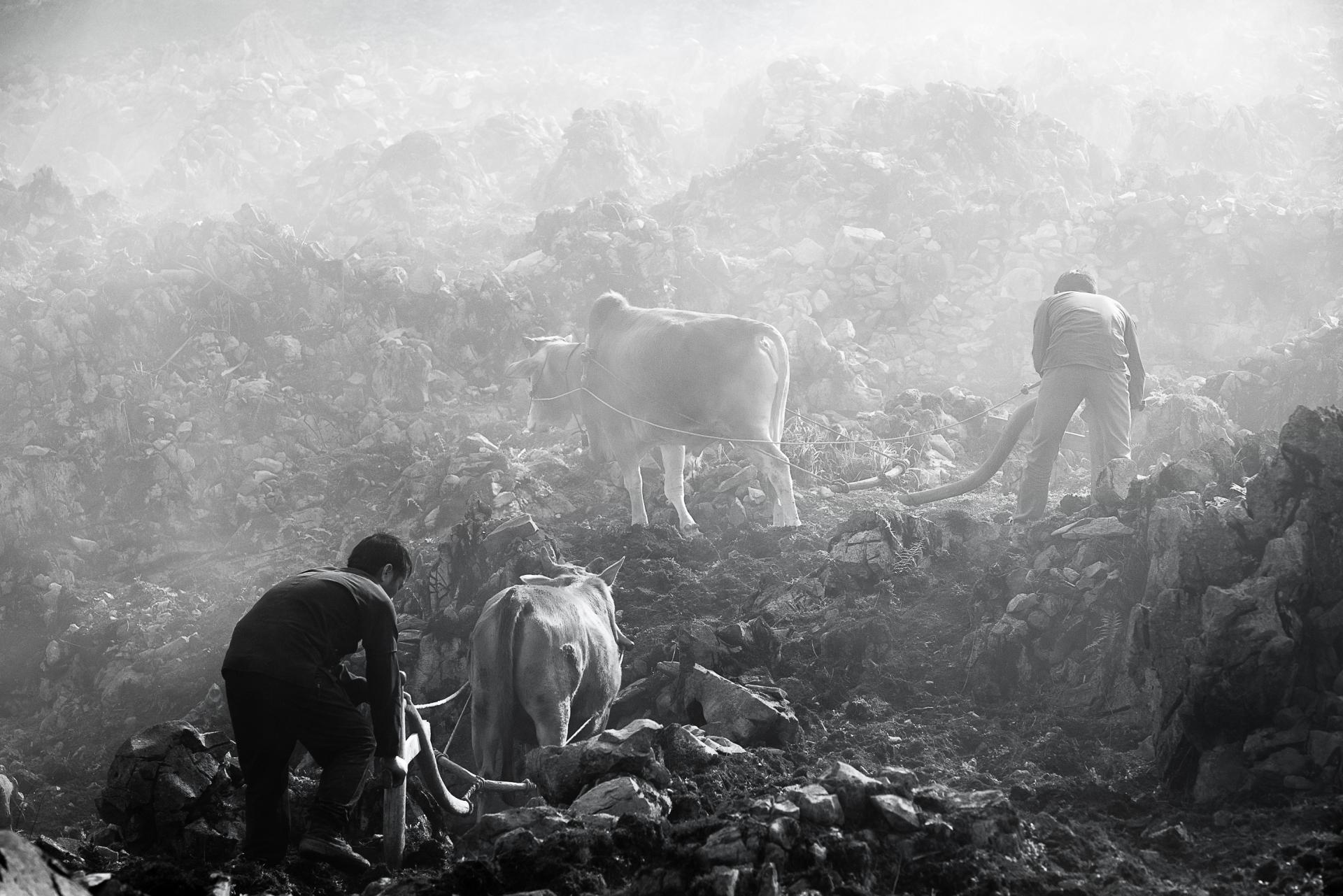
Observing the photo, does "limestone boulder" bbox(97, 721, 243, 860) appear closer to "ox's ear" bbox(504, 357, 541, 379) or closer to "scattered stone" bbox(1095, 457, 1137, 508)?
"scattered stone" bbox(1095, 457, 1137, 508)

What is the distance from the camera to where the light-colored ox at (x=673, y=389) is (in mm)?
9828

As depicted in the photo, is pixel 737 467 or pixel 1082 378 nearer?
pixel 1082 378

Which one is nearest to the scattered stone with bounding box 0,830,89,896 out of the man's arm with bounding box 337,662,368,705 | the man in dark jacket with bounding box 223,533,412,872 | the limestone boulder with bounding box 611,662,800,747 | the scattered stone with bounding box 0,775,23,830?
the man in dark jacket with bounding box 223,533,412,872

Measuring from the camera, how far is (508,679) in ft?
19.9

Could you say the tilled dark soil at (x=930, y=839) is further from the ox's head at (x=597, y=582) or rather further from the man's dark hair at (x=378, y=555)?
the man's dark hair at (x=378, y=555)

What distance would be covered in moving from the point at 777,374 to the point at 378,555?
5.62m

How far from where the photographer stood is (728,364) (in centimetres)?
981

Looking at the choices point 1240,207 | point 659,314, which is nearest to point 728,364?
point 659,314

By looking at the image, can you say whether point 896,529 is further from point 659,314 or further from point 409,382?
point 409,382

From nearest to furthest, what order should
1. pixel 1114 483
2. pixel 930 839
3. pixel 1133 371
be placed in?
1. pixel 930 839
2. pixel 1114 483
3. pixel 1133 371

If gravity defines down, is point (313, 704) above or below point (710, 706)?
above

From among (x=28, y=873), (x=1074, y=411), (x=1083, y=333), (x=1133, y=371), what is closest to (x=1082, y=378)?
(x=1074, y=411)

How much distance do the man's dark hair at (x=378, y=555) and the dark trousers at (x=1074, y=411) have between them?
569 centimetres

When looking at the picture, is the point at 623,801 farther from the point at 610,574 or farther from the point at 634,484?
the point at 634,484
